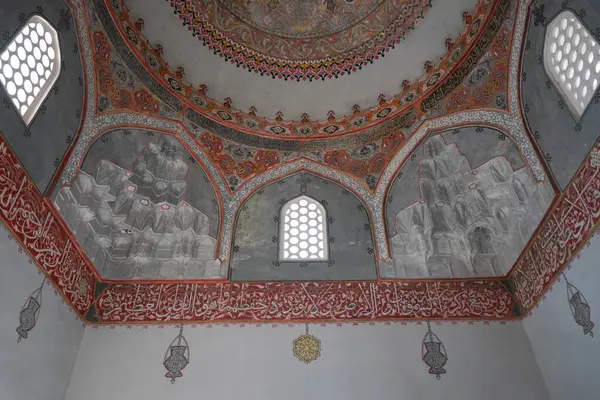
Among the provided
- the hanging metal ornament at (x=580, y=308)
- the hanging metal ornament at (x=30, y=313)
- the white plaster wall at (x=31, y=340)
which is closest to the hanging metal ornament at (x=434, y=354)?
the hanging metal ornament at (x=580, y=308)

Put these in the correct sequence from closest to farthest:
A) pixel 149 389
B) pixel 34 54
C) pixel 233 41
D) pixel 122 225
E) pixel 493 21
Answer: pixel 34 54, pixel 149 389, pixel 493 21, pixel 122 225, pixel 233 41

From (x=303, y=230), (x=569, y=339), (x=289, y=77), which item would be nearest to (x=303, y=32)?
(x=289, y=77)

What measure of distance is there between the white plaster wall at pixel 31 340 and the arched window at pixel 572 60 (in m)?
5.60

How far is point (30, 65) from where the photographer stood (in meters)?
4.73

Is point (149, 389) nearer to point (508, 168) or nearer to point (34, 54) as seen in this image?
point (34, 54)

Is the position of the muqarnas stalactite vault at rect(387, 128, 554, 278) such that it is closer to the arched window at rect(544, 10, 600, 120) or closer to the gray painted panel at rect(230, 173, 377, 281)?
the gray painted panel at rect(230, 173, 377, 281)

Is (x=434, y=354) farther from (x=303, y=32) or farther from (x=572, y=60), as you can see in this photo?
(x=303, y=32)

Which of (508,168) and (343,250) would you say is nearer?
(508,168)

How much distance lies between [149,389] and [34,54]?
12.1ft

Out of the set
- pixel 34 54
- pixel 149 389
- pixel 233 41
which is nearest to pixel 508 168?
pixel 233 41

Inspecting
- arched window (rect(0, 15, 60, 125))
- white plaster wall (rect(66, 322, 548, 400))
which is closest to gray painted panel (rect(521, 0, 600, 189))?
white plaster wall (rect(66, 322, 548, 400))

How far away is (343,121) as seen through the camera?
23.5ft

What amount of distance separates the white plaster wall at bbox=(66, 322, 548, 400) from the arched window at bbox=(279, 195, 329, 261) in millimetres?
1103

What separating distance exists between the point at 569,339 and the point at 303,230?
345 cm
